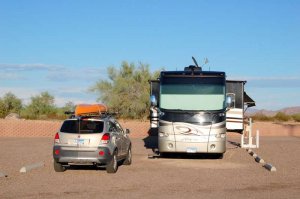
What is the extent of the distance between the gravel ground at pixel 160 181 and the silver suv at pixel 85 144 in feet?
1.33

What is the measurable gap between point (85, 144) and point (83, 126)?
0.65m

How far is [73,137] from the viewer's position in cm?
1805

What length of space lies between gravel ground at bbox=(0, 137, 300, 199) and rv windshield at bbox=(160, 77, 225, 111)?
7.11ft

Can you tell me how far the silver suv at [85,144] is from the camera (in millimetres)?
17969

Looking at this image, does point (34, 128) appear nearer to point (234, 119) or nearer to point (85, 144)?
point (234, 119)

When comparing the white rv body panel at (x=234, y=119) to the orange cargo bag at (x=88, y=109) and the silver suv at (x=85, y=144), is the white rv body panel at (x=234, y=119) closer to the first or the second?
the orange cargo bag at (x=88, y=109)

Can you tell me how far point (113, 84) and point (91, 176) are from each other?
146 ft

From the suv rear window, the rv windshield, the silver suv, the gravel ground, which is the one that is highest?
the rv windshield

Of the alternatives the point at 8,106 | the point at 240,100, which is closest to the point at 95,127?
the point at 240,100

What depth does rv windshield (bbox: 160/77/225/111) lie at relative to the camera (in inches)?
913

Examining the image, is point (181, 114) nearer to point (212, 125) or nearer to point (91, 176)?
point (212, 125)

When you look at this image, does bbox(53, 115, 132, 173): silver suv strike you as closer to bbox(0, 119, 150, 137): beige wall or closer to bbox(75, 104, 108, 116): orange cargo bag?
bbox(75, 104, 108, 116): orange cargo bag

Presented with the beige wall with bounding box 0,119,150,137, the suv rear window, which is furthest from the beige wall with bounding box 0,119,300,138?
the suv rear window

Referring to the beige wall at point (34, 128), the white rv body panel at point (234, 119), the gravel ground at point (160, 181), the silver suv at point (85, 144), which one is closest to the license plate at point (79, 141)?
the silver suv at point (85, 144)
